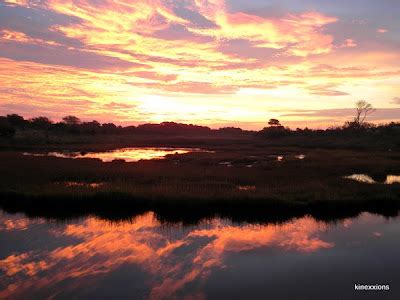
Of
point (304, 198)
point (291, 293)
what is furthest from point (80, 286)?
point (304, 198)

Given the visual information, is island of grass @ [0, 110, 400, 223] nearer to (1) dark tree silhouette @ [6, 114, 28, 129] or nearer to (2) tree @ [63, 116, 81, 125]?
(1) dark tree silhouette @ [6, 114, 28, 129]

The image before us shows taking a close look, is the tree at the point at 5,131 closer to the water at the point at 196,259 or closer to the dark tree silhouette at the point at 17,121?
the dark tree silhouette at the point at 17,121

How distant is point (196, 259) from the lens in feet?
50.2

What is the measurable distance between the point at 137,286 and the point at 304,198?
14656 mm

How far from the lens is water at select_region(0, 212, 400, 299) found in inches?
492

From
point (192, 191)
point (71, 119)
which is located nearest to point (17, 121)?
point (71, 119)

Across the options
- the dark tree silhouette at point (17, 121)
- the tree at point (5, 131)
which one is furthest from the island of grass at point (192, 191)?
the dark tree silhouette at point (17, 121)

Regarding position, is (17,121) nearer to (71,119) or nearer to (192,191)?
(71,119)

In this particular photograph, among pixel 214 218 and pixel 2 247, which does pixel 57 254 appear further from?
pixel 214 218

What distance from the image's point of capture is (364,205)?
24.1 m

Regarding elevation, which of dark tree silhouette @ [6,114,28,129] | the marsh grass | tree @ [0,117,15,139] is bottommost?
the marsh grass

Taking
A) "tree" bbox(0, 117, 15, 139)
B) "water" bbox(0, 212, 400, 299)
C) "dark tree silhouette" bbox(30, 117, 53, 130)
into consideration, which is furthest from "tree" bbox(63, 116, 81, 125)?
"water" bbox(0, 212, 400, 299)

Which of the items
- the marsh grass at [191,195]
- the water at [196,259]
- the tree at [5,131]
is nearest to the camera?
the water at [196,259]

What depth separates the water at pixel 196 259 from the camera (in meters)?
12.5
